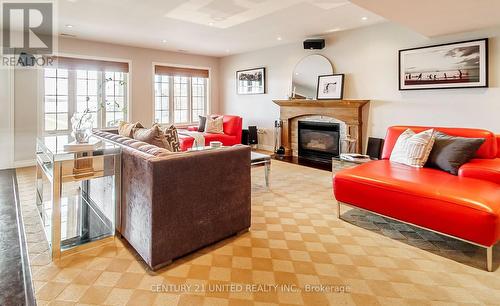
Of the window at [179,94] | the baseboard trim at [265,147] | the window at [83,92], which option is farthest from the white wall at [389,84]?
the window at [83,92]

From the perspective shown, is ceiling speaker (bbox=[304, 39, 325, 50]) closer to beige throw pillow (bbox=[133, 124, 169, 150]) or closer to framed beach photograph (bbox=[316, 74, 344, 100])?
framed beach photograph (bbox=[316, 74, 344, 100])

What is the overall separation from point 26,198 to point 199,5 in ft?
10.7

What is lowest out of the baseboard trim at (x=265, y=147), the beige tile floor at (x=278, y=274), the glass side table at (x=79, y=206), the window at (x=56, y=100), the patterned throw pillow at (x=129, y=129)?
the beige tile floor at (x=278, y=274)

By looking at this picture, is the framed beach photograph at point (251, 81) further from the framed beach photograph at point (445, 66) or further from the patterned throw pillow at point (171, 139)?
the patterned throw pillow at point (171, 139)

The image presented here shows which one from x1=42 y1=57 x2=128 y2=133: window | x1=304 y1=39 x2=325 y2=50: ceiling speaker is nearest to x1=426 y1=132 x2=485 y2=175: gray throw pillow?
x1=304 y1=39 x2=325 y2=50: ceiling speaker

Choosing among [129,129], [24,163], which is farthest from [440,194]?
[24,163]

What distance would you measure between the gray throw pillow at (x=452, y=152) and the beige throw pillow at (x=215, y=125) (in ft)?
13.3

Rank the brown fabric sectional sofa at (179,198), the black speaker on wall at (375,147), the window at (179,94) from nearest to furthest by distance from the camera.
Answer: the brown fabric sectional sofa at (179,198), the black speaker on wall at (375,147), the window at (179,94)

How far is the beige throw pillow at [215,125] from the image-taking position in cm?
602

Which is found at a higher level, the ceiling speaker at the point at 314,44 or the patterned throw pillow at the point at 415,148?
the ceiling speaker at the point at 314,44

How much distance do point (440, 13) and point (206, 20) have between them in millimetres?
3146

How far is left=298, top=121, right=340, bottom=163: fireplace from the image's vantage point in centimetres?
542

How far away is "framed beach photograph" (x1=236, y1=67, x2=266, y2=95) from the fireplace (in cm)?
152

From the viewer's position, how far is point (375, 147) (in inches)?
185
